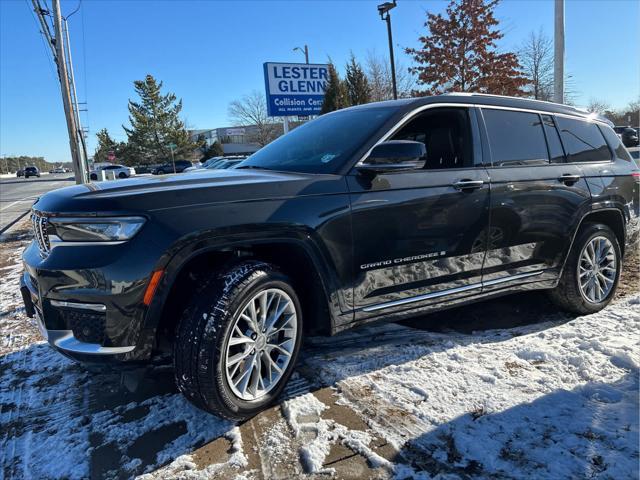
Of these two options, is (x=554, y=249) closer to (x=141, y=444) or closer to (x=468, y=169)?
(x=468, y=169)

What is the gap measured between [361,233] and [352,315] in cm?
51

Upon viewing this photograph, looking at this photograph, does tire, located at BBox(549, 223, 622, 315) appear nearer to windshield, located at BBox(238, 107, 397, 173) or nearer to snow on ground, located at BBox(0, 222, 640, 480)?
snow on ground, located at BBox(0, 222, 640, 480)

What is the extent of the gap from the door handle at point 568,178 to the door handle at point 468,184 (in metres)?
0.93

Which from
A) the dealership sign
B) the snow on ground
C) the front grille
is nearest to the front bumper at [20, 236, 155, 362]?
the front grille

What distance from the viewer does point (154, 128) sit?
188 feet

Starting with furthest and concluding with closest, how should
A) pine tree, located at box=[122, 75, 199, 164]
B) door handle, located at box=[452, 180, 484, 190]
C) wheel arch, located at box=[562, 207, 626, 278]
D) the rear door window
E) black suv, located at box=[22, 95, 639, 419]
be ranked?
1. pine tree, located at box=[122, 75, 199, 164]
2. wheel arch, located at box=[562, 207, 626, 278]
3. the rear door window
4. door handle, located at box=[452, 180, 484, 190]
5. black suv, located at box=[22, 95, 639, 419]

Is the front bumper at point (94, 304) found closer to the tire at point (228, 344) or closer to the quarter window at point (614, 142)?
the tire at point (228, 344)

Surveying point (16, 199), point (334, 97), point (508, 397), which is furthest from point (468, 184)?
point (16, 199)

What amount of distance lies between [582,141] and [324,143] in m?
2.49

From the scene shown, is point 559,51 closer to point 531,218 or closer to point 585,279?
point 585,279

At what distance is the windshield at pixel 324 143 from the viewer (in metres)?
2.99

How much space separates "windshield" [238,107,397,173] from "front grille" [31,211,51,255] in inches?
59.0

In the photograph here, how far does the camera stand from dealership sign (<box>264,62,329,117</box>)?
13.6 metres

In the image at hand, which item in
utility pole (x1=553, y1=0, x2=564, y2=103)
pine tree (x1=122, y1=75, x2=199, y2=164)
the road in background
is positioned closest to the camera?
utility pole (x1=553, y1=0, x2=564, y2=103)
